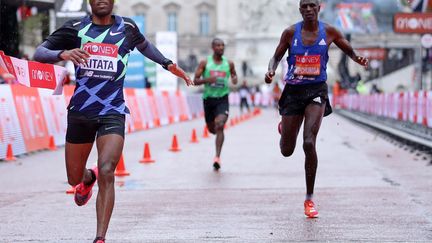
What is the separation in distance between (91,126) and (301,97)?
2.75 metres

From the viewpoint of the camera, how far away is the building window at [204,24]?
119m

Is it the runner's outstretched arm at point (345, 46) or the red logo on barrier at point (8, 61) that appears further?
the runner's outstretched arm at point (345, 46)

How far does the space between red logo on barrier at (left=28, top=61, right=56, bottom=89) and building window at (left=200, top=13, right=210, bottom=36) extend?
110 m

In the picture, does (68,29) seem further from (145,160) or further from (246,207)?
(145,160)

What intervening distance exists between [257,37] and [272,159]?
7042 centimetres

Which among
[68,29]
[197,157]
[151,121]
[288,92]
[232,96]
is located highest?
[68,29]

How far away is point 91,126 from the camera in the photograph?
25.1ft

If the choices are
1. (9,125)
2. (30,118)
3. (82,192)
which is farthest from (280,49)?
(30,118)

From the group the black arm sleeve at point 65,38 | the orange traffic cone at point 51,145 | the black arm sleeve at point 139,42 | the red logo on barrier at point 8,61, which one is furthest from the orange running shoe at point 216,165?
the black arm sleeve at point 65,38

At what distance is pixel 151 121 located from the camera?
111ft

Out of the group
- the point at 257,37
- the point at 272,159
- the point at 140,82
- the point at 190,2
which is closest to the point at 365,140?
the point at 272,159

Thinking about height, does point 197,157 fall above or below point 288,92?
below

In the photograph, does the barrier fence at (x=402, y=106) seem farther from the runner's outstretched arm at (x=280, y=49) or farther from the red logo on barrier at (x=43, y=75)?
the red logo on barrier at (x=43, y=75)

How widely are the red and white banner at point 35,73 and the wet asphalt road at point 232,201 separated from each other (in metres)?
1.19
